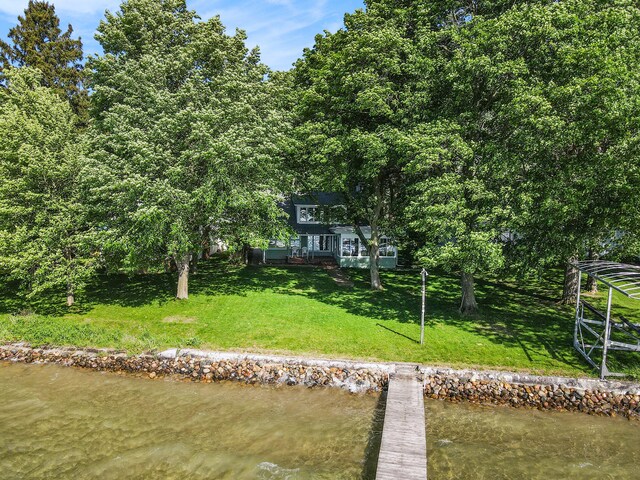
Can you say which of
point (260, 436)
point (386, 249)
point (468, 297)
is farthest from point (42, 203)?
point (386, 249)

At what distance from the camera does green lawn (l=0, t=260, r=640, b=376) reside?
15352mm

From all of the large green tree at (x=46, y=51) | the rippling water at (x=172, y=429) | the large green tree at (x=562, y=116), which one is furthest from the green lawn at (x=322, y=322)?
the large green tree at (x=46, y=51)

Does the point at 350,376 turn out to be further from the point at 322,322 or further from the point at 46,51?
the point at 46,51

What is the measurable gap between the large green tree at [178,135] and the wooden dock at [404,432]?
36.1ft

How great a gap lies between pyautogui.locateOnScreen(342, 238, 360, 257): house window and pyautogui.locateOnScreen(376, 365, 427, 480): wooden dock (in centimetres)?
1920

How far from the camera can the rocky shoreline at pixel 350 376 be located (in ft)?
42.0

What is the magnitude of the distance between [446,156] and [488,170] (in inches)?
70.3

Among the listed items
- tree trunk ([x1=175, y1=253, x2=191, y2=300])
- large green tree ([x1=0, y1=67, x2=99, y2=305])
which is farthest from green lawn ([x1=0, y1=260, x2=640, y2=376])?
large green tree ([x1=0, y1=67, x2=99, y2=305])

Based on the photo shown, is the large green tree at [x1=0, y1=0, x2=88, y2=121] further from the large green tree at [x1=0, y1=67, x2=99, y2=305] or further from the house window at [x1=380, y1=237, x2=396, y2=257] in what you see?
the house window at [x1=380, y1=237, x2=396, y2=257]

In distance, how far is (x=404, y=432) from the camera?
1069 cm

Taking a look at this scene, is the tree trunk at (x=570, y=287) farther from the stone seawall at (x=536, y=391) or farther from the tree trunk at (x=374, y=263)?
the tree trunk at (x=374, y=263)

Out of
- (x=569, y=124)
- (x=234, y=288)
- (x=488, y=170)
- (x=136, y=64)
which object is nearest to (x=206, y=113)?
(x=136, y=64)

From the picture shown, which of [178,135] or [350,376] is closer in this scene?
[350,376]

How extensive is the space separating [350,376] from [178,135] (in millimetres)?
14076
